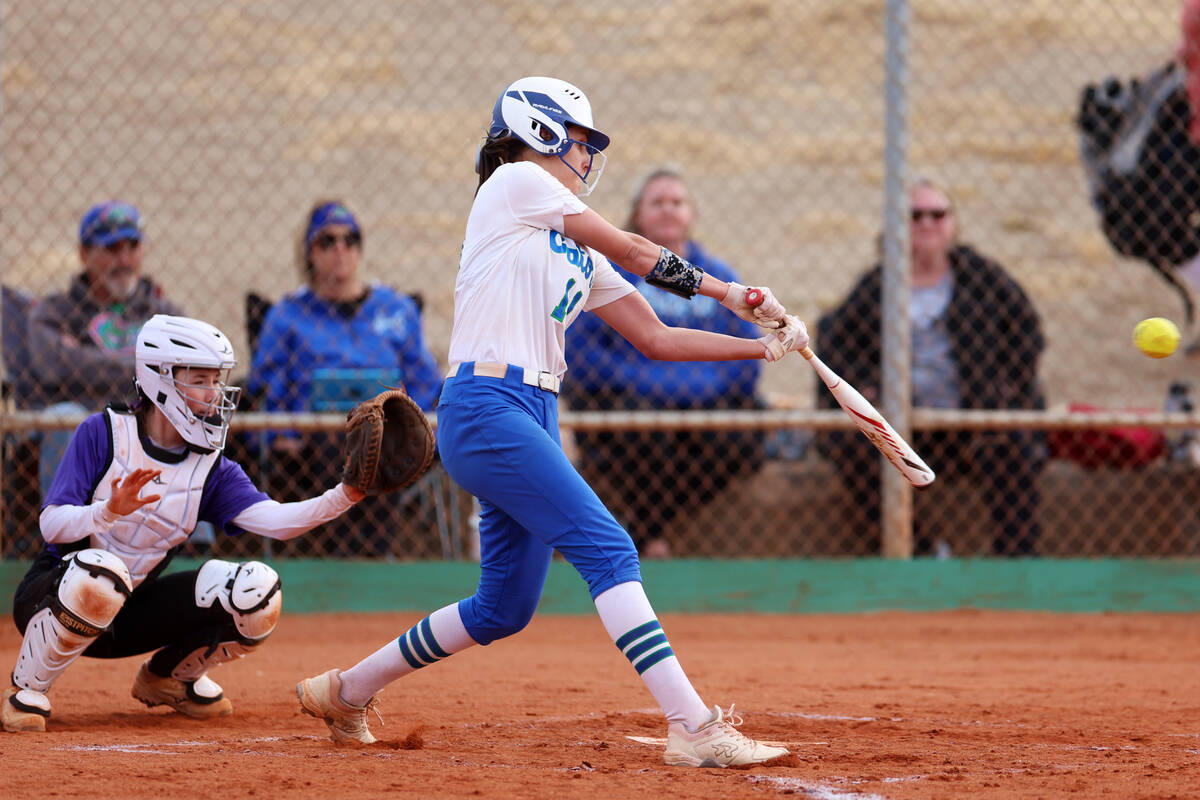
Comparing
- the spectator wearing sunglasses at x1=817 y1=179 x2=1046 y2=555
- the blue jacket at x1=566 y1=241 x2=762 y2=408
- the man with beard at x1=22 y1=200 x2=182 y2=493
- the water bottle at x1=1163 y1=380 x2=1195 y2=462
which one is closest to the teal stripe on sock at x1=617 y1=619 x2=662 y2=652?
the blue jacket at x1=566 y1=241 x2=762 y2=408

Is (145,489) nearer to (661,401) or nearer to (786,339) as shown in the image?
(786,339)

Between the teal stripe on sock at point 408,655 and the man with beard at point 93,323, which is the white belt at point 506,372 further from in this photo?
the man with beard at point 93,323

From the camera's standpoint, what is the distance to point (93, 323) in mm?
7398

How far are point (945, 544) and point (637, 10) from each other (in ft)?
33.7

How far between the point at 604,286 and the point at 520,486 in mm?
735

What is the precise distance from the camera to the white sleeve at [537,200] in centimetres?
399

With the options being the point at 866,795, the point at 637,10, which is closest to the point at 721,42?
the point at 637,10

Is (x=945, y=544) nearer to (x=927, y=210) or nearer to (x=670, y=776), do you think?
(x=927, y=210)

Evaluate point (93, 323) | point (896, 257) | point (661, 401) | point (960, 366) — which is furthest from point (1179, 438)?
point (93, 323)

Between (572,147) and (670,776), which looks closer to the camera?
(670,776)

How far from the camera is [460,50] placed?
1559 centimetres

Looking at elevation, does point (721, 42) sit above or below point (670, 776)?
above

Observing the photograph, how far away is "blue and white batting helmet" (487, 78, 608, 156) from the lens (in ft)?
13.6

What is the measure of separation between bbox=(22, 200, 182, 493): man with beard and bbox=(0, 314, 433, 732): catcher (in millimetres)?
2633
